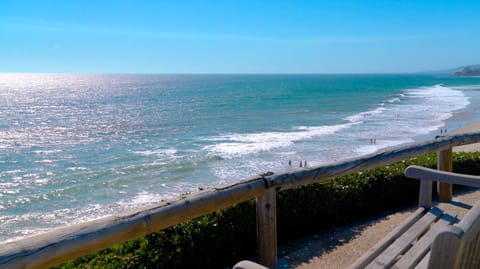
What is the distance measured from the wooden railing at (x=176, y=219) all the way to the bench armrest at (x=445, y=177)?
0.56 metres

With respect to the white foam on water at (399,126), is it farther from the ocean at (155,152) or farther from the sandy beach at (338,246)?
the sandy beach at (338,246)

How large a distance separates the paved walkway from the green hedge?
17 cm

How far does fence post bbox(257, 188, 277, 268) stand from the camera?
389 cm

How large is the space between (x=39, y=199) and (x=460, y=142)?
614 inches

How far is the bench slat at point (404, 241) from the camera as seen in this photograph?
301 centimetres

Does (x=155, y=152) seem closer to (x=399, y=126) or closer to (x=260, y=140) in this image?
(x=260, y=140)

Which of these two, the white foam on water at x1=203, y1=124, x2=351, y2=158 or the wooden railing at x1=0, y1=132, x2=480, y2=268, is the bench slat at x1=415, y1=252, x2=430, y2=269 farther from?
the white foam on water at x1=203, y1=124, x2=351, y2=158

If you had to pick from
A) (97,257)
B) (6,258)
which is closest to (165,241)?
(97,257)

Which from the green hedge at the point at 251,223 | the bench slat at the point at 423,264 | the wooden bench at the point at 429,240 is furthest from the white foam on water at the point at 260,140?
the bench slat at the point at 423,264

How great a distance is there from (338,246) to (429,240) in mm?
1661

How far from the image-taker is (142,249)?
373 cm

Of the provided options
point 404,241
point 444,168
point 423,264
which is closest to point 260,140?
point 444,168

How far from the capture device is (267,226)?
397 centimetres

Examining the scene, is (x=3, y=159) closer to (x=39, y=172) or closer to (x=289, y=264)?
(x=39, y=172)
